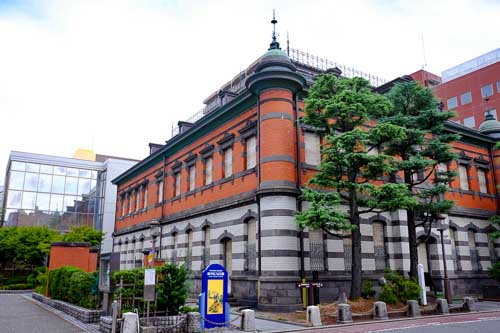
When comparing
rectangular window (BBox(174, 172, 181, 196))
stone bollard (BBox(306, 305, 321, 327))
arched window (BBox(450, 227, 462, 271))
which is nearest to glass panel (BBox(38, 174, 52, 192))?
rectangular window (BBox(174, 172, 181, 196))

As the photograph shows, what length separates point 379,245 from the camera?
68.5 feet

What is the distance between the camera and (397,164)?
63.8 ft

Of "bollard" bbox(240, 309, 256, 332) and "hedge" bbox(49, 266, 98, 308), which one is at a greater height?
"hedge" bbox(49, 266, 98, 308)

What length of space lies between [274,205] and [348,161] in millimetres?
3590

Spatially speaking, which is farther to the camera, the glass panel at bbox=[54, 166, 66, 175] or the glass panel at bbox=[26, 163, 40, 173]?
the glass panel at bbox=[54, 166, 66, 175]

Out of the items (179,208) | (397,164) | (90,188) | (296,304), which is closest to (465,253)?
(397,164)

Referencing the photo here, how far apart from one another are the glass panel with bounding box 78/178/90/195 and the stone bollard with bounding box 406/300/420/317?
4324 cm

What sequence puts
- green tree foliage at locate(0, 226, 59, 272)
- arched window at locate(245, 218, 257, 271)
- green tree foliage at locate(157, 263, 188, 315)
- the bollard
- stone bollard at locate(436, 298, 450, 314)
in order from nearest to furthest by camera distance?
1. the bollard
2. green tree foliage at locate(157, 263, 188, 315)
3. stone bollard at locate(436, 298, 450, 314)
4. arched window at locate(245, 218, 257, 271)
5. green tree foliage at locate(0, 226, 59, 272)

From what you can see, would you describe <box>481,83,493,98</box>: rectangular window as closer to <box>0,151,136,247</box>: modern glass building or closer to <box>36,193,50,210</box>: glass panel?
<box>0,151,136,247</box>: modern glass building

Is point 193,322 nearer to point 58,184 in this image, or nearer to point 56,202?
point 56,202

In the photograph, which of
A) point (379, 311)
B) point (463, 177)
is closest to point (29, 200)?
point (379, 311)

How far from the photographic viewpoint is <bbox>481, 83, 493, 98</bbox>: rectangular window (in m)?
49.2

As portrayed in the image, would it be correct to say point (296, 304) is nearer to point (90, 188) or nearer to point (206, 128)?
point (206, 128)

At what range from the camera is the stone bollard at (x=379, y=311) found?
15.1 metres
